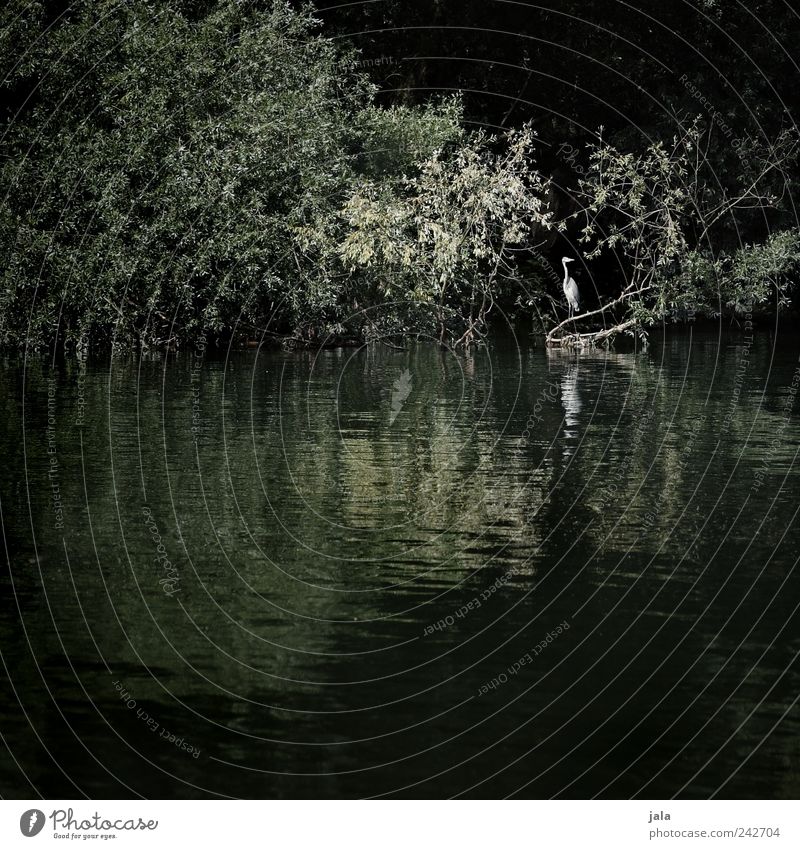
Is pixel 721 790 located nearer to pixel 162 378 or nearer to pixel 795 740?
pixel 795 740

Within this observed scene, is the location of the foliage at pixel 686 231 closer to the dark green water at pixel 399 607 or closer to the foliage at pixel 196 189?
the foliage at pixel 196 189

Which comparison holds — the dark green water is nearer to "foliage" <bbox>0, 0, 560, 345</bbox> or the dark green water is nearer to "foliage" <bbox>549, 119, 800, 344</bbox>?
"foliage" <bbox>0, 0, 560, 345</bbox>

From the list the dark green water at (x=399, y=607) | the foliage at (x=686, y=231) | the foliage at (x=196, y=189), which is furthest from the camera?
the foliage at (x=686, y=231)

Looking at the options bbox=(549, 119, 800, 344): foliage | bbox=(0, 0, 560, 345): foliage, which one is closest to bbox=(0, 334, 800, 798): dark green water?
bbox=(0, 0, 560, 345): foliage

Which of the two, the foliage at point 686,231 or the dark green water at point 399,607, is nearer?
the dark green water at point 399,607

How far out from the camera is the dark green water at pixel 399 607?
9.71 meters

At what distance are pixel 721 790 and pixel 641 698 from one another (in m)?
1.55

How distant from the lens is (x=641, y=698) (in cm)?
1082

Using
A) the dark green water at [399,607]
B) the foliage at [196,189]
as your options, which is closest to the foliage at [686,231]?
the foliage at [196,189]

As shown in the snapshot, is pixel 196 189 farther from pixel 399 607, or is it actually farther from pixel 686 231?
pixel 399 607

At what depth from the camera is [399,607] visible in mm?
13039

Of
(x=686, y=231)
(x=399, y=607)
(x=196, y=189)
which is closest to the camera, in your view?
(x=399, y=607)

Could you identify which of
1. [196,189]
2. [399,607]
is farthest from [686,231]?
[399,607]

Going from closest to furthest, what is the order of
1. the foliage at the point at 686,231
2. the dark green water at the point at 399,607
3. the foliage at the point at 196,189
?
1. the dark green water at the point at 399,607
2. the foliage at the point at 196,189
3. the foliage at the point at 686,231
